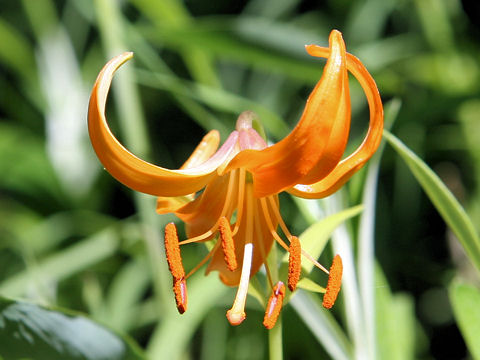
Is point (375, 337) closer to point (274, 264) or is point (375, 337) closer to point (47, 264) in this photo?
point (274, 264)

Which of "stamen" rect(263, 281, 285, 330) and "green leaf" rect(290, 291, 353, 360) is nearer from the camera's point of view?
"stamen" rect(263, 281, 285, 330)

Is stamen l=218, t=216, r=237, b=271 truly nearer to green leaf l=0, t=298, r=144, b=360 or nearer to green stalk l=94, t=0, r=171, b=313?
green leaf l=0, t=298, r=144, b=360

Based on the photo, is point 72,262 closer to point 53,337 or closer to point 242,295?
point 53,337

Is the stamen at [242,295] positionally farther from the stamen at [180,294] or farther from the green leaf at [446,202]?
the green leaf at [446,202]

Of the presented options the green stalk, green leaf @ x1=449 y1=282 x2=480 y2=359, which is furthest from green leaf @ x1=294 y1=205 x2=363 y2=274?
Answer: the green stalk

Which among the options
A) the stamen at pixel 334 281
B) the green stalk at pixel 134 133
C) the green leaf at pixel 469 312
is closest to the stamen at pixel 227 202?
the stamen at pixel 334 281
